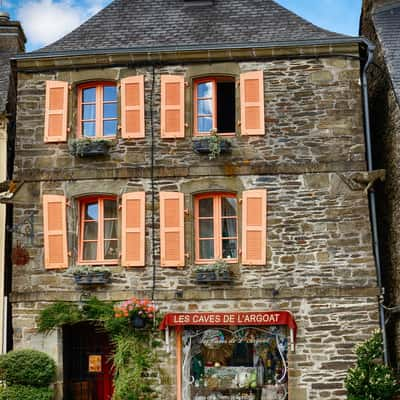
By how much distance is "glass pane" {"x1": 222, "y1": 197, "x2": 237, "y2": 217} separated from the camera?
16031 millimetres

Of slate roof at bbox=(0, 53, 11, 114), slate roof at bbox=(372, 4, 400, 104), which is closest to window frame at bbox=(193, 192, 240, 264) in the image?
slate roof at bbox=(372, 4, 400, 104)

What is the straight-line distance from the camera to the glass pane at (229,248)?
52.2ft

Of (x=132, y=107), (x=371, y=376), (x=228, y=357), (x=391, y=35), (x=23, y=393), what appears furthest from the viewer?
(x=391, y=35)

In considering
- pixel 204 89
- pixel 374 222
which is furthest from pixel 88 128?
pixel 374 222

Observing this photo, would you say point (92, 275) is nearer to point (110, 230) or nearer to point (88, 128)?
point (110, 230)

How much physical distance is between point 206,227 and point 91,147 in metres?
2.65

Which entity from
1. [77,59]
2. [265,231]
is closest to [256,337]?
[265,231]

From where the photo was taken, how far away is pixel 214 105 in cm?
1634

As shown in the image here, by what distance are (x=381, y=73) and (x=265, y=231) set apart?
430cm

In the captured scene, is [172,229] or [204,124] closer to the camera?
[172,229]

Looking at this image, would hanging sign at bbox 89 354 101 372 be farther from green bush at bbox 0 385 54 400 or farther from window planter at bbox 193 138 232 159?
window planter at bbox 193 138 232 159

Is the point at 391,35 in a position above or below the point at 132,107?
above

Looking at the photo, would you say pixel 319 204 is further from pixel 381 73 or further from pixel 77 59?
pixel 77 59

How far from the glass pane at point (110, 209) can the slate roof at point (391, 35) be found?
571 cm
